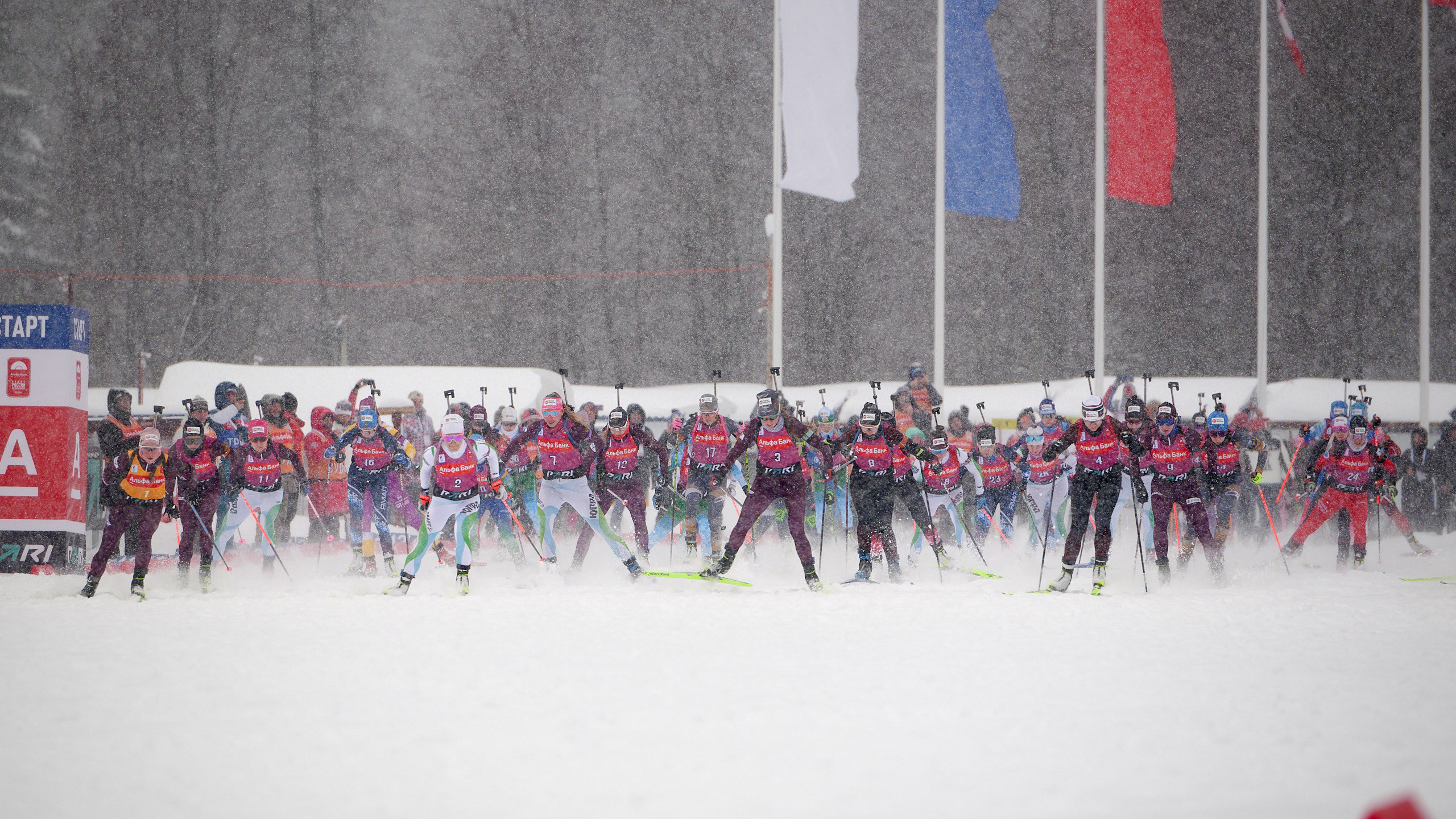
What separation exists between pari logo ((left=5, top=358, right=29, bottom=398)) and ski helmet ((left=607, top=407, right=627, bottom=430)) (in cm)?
642

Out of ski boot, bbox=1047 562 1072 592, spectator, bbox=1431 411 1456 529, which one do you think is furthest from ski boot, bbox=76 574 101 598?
spectator, bbox=1431 411 1456 529

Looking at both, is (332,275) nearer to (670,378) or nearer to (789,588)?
(670,378)

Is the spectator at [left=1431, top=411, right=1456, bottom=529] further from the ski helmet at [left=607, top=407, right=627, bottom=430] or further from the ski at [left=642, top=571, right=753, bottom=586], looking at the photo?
the ski helmet at [left=607, top=407, right=627, bottom=430]

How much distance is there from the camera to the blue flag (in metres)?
18.3

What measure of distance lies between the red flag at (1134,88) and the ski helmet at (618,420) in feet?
36.4

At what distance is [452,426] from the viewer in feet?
34.5

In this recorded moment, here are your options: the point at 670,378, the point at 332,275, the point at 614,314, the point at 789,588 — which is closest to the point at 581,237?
the point at 614,314

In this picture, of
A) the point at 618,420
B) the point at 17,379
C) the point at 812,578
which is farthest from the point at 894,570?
the point at 17,379

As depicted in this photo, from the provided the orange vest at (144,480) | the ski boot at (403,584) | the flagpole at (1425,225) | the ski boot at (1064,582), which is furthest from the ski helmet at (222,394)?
the flagpole at (1425,225)

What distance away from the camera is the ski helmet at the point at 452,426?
414 inches

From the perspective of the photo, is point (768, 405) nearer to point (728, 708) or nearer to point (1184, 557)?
point (1184, 557)

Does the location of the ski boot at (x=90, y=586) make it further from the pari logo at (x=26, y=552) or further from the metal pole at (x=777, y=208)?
Answer: the metal pole at (x=777, y=208)

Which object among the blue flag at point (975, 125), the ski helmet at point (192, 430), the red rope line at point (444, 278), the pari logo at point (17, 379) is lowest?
the ski helmet at point (192, 430)

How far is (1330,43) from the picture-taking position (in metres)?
22.3
